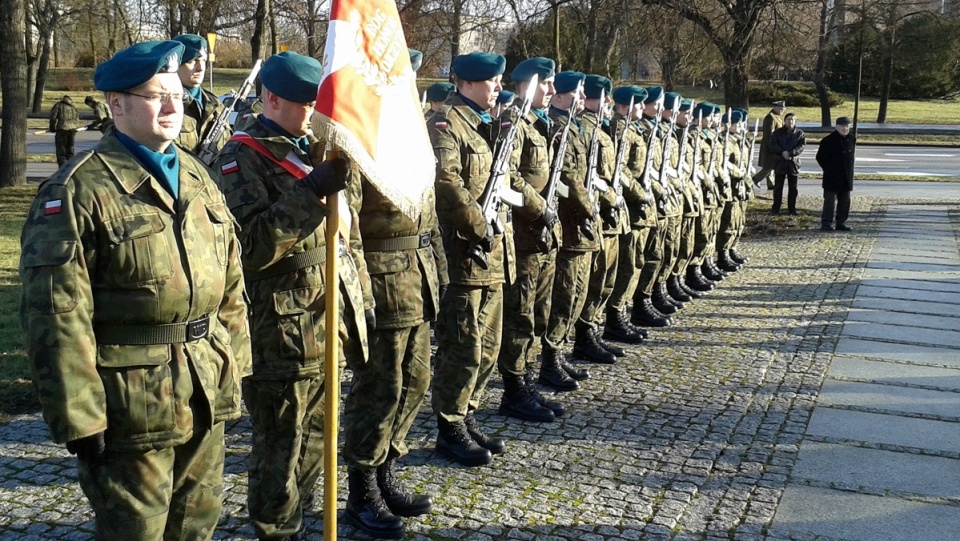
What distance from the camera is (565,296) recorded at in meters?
7.21

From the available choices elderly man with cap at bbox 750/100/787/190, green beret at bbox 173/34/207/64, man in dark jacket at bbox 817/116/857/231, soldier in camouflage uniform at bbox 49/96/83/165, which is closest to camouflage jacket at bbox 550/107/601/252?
green beret at bbox 173/34/207/64

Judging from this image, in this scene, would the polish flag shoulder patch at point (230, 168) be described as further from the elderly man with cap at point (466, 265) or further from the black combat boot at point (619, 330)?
the black combat boot at point (619, 330)

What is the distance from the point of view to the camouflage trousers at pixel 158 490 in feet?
9.90

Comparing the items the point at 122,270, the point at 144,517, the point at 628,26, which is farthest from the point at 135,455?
the point at 628,26

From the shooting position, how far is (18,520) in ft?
15.0

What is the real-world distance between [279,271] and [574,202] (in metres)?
3.66

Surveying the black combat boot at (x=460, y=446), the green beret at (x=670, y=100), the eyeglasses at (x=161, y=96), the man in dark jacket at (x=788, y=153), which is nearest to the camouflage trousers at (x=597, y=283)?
the black combat boot at (x=460, y=446)

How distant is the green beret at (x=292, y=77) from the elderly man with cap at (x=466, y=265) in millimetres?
1494

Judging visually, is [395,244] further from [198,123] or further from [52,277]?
[198,123]

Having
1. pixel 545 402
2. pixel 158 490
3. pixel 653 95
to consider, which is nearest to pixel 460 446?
pixel 545 402

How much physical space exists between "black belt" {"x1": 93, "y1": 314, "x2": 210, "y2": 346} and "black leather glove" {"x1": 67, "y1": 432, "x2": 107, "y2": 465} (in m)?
0.28

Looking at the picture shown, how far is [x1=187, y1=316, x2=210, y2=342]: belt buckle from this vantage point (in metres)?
3.11

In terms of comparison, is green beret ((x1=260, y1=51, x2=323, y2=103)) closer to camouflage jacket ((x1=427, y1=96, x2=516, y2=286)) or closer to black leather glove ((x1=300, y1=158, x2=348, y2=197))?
black leather glove ((x1=300, y1=158, x2=348, y2=197))

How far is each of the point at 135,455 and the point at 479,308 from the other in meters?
2.75
